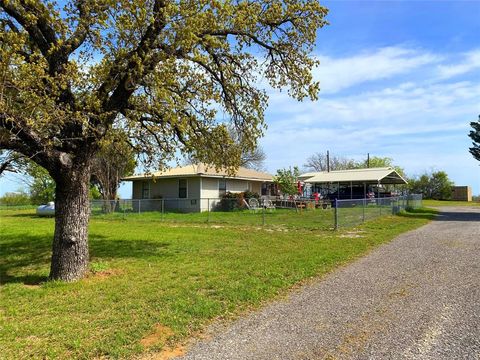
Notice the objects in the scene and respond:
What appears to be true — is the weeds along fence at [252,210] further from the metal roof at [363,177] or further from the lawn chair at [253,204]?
the metal roof at [363,177]

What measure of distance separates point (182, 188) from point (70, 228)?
20.7 metres

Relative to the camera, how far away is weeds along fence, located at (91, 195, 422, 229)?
1875cm

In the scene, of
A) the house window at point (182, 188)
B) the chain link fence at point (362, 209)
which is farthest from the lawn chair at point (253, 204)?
the chain link fence at point (362, 209)

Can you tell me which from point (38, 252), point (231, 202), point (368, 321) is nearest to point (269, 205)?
point (231, 202)

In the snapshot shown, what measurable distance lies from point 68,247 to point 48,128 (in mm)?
2166

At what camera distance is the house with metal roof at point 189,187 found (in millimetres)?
27125

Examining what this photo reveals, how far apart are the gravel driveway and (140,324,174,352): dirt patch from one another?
0.42 meters

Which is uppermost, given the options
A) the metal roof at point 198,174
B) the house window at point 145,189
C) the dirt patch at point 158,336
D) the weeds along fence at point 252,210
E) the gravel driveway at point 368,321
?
the metal roof at point 198,174

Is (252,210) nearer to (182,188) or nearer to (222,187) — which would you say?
(222,187)

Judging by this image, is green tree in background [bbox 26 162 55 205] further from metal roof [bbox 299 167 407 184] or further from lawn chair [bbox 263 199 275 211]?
metal roof [bbox 299 167 407 184]

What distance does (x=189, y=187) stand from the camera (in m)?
27.8

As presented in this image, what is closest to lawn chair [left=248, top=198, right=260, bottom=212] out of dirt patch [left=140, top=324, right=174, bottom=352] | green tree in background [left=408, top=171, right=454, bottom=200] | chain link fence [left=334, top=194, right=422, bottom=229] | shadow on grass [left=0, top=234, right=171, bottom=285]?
chain link fence [left=334, top=194, right=422, bottom=229]

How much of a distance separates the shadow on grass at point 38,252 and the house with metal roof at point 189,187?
12619 millimetres

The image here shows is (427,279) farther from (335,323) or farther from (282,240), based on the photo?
(282,240)
